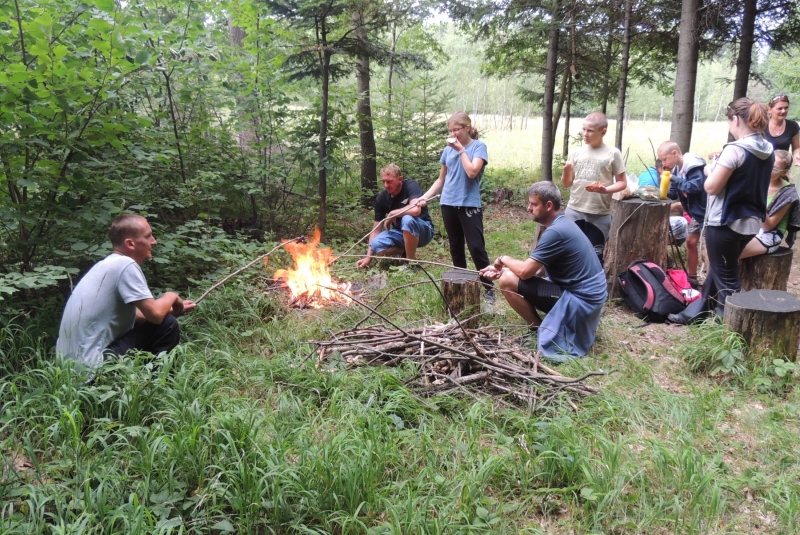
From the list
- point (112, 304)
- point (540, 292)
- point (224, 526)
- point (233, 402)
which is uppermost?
point (112, 304)

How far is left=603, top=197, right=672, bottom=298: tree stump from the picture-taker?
17.9ft

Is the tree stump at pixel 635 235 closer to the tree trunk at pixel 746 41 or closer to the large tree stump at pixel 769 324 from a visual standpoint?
the large tree stump at pixel 769 324

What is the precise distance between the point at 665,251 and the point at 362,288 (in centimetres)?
355

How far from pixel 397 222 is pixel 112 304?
3674 millimetres

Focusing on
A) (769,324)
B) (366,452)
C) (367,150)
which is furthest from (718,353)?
(367,150)

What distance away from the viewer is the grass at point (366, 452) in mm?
2320

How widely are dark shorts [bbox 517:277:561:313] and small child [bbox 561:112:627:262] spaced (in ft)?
4.24

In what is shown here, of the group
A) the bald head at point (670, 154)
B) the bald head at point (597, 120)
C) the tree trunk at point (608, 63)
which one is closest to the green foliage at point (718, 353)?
the bald head at point (597, 120)

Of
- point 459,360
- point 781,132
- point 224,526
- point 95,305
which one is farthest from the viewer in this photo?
point 781,132

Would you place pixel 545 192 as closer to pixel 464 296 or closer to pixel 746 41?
pixel 464 296

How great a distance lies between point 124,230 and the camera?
332 cm

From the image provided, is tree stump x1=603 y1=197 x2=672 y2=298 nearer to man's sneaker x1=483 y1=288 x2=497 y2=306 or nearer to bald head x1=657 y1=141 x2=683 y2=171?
bald head x1=657 y1=141 x2=683 y2=171

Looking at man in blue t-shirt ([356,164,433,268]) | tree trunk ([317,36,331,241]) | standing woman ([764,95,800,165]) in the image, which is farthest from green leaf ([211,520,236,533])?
standing woman ([764,95,800,165])

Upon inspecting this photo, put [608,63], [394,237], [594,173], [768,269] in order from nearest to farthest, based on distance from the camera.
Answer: [768,269] → [594,173] → [394,237] → [608,63]
